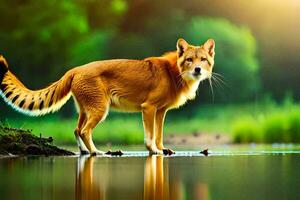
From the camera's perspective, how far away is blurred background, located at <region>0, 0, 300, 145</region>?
20.8 ft

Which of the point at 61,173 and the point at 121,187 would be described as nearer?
the point at 121,187

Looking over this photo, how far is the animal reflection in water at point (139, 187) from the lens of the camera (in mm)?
2477

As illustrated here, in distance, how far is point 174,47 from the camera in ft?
20.6

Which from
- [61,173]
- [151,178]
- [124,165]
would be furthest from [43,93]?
[151,178]

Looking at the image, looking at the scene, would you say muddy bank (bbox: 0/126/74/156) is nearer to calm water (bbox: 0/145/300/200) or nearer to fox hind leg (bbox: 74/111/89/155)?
fox hind leg (bbox: 74/111/89/155)

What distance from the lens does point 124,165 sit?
3807 mm

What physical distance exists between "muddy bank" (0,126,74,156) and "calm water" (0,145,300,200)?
0.29 meters

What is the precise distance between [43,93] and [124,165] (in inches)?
49.0

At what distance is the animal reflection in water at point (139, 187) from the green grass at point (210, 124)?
8.18 feet

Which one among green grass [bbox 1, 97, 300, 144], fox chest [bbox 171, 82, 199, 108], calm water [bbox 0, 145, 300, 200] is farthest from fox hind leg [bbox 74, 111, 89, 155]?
green grass [bbox 1, 97, 300, 144]

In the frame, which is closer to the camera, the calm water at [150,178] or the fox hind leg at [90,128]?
the calm water at [150,178]

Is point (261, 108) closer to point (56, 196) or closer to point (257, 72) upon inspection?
point (257, 72)

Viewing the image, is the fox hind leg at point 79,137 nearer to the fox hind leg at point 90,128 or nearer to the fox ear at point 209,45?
the fox hind leg at point 90,128

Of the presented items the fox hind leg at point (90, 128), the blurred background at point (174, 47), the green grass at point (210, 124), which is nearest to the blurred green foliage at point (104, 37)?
the blurred background at point (174, 47)
